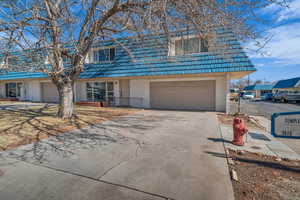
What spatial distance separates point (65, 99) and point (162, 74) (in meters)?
6.87

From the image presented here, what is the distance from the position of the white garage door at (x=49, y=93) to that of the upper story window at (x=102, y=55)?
6.38 metres

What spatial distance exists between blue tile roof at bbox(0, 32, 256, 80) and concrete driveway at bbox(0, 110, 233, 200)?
643 cm

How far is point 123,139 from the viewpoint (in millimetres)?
5184

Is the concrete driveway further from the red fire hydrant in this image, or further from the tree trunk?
the tree trunk

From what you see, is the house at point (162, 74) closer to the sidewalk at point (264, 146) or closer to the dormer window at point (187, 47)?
the dormer window at point (187, 47)

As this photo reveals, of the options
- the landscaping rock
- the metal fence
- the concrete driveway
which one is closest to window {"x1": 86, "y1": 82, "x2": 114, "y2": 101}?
the concrete driveway

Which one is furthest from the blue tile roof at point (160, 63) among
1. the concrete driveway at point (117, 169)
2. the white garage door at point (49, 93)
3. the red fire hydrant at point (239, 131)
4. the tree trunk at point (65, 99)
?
the concrete driveway at point (117, 169)

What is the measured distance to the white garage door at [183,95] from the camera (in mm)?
12188

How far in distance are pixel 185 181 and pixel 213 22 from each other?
4.95 m

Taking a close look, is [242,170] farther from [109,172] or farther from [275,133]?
[109,172]

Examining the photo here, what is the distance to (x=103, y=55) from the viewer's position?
15586 millimetres

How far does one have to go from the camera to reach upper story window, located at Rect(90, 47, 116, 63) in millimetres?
15114

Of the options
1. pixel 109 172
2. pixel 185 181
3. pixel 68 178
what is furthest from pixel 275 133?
pixel 68 178

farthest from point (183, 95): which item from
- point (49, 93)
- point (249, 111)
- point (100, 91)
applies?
point (49, 93)
